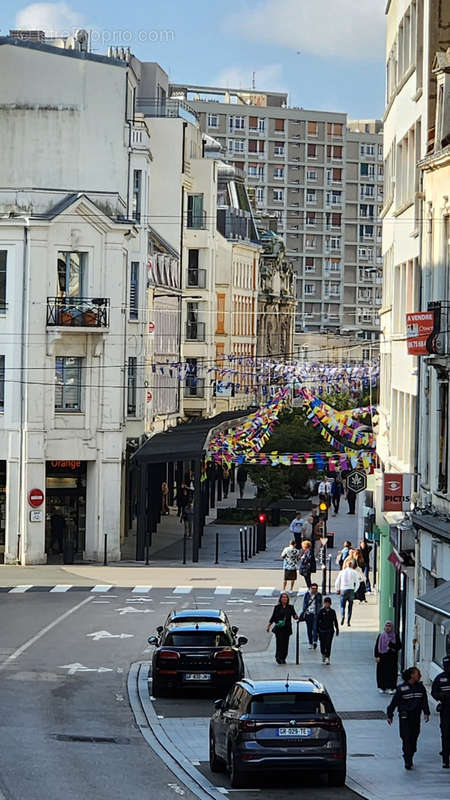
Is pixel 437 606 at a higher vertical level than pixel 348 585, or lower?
higher

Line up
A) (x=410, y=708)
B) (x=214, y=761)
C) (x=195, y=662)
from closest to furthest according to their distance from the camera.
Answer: (x=214, y=761) < (x=410, y=708) < (x=195, y=662)

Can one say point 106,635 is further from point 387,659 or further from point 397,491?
point 387,659

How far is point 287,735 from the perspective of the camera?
20531mm

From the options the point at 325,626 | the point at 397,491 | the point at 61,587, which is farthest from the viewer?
the point at 61,587

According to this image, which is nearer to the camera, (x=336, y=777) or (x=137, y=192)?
(x=336, y=777)

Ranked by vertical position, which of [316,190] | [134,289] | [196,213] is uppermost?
[316,190]

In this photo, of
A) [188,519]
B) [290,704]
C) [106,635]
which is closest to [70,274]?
[188,519]

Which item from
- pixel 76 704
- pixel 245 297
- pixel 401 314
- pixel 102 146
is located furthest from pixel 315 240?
pixel 76 704

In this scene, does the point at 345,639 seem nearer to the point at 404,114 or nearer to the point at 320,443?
the point at 404,114

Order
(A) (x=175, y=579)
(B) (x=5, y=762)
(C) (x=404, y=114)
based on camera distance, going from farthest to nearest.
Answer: (A) (x=175, y=579), (C) (x=404, y=114), (B) (x=5, y=762)

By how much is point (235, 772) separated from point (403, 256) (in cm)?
1893

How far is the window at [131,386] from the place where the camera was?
59.4 meters

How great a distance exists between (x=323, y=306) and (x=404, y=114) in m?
142

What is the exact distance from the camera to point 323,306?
179 meters
